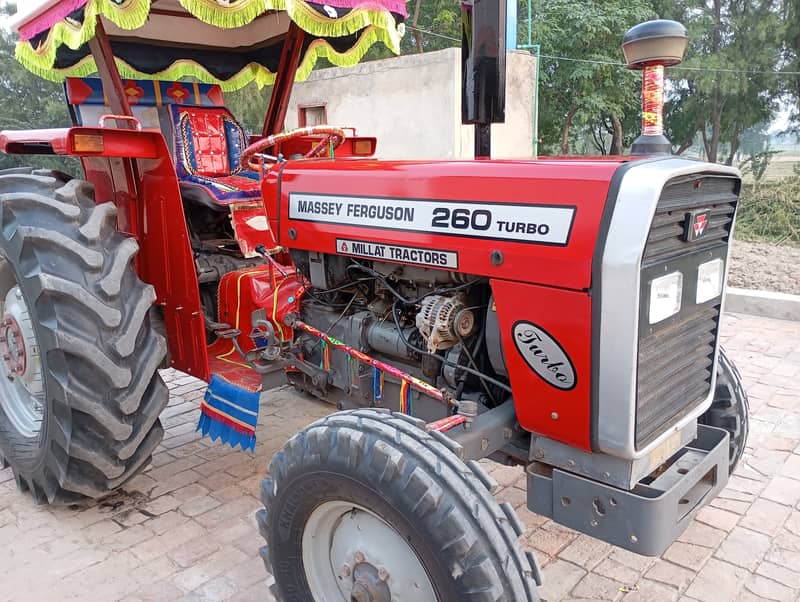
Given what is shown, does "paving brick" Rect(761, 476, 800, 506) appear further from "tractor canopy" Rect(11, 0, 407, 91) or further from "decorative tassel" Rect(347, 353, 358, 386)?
"tractor canopy" Rect(11, 0, 407, 91)

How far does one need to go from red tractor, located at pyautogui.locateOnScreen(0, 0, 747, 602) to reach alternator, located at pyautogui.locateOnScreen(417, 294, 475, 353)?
0.04 ft

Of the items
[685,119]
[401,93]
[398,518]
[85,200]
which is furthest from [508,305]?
[685,119]

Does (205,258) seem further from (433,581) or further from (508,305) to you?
A: (433,581)

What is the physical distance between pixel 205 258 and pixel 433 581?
2368 millimetres

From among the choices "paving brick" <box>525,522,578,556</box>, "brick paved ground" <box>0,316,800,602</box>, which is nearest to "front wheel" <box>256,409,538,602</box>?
"brick paved ground" <box>0,316,800,602</box>

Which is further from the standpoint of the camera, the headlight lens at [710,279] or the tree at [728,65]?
the tree at [728,65]

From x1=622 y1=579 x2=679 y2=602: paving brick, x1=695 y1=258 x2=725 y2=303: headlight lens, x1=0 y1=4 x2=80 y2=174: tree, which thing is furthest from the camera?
x1=0 y1=4 x2=80 y2=174: tree

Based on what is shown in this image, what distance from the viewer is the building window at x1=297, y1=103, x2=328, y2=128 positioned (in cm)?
1308

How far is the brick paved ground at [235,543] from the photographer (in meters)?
2.51

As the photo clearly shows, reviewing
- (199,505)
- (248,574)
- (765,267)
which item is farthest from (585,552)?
(765,267)

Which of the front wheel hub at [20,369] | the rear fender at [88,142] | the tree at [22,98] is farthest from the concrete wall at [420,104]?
the tree at [22,98]

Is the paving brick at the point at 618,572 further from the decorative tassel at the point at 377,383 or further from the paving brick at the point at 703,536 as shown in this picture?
the decorative tassel at the point at 377,383

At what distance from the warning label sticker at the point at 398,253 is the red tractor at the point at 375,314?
11mm

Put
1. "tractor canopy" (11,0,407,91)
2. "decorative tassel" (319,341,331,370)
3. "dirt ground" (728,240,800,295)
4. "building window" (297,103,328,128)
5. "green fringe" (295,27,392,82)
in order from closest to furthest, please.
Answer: "tractor canopy" (11,0,407,91) → "decorative tassel" (319,341,331,370) → "green fringe" (295,27,392,82) → "dirt ground" (728,240,800,295) → "building window" (297,103,328,128)
